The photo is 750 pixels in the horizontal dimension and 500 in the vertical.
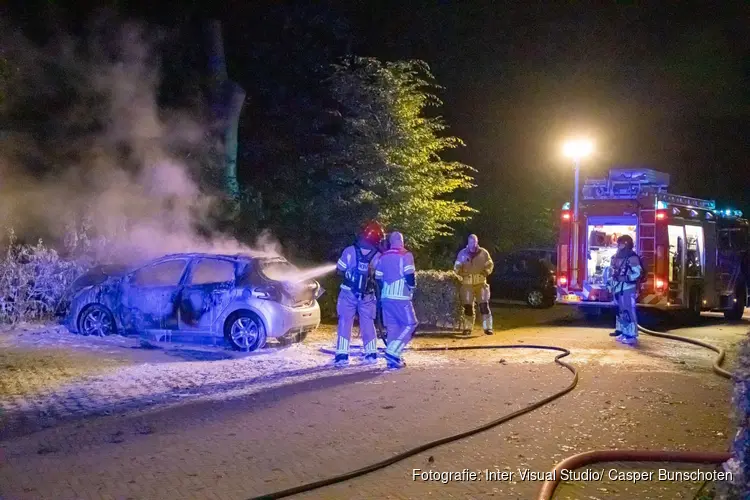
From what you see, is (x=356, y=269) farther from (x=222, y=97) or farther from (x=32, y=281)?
(x=222, y=97)

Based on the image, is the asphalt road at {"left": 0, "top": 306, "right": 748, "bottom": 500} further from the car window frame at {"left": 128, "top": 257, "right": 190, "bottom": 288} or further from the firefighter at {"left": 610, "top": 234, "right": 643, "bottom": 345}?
the firefighter at {"left": 610, "top": 234, "right": 643, "bottom": 345}

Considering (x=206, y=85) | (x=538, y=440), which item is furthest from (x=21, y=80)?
(x=538, y=440)

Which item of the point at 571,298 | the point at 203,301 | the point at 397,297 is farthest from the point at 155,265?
the point at 571,298

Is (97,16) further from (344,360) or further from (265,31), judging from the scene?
(344,360)

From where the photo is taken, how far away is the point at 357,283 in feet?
32.1

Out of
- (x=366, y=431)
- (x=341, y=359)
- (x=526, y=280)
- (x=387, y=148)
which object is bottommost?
(x=366, y=431)

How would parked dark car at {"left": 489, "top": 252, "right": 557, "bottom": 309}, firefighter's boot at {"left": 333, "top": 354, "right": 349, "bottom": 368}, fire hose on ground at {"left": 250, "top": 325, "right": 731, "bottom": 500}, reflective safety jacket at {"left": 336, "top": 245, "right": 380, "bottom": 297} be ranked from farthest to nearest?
parked dark car at {"left": 489, "top": 252, "right": 557, "bottom": 309}
firefighter's boot at {"left": 333, "top": 354, "right": 349, "bottom": 368}
reflective safety jacket at {"left": 336, "top": 245, "right": 380, "bottom": 297}
fire hose on ground at {"left": 250, "top": 325, "right": 731, "bottom": 500}

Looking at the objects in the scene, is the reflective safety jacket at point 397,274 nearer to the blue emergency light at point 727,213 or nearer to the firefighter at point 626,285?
the firefighter at point 626,285

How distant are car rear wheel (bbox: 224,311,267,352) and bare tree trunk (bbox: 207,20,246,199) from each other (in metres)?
7.81

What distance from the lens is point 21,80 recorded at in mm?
15266

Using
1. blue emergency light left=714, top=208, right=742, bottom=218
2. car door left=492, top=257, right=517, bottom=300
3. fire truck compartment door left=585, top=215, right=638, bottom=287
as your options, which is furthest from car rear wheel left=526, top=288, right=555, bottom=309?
blue emergency light left=714, top=208, right=742, bottom=218

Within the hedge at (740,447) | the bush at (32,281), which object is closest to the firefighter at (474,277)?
the bush at (32,281)

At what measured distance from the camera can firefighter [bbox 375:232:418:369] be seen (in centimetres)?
961

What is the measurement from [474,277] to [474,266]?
0.22m
